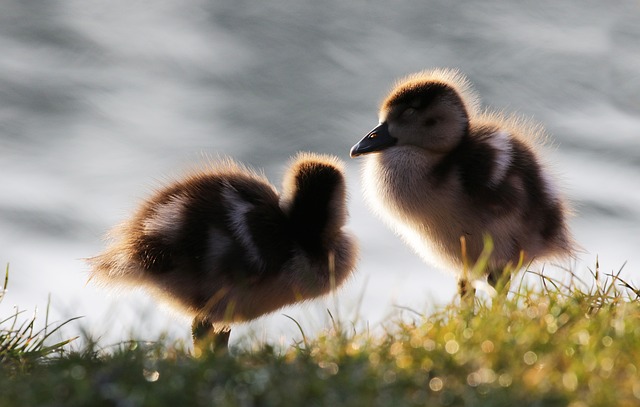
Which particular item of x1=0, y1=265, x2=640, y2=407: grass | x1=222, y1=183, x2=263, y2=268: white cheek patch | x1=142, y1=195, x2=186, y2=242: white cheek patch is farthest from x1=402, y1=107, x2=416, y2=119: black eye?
x1=0, y1=265, x2=640, y2=407: grass

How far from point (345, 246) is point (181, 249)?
92 centimetres

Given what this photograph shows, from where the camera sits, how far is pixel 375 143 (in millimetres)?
5145

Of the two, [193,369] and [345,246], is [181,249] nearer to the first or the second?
[345,246]

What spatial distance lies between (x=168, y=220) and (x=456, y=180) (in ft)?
5.01

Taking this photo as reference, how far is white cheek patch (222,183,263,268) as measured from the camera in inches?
180

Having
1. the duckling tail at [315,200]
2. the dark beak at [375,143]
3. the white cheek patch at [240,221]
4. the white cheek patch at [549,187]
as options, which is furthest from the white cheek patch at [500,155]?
the white cheek patch at [240,221]

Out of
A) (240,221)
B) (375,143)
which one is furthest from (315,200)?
(375,143)

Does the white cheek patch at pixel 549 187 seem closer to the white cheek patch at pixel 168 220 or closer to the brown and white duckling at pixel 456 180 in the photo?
the brown and white duckling at pixel 456 180

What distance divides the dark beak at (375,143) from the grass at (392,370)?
5.56 ft

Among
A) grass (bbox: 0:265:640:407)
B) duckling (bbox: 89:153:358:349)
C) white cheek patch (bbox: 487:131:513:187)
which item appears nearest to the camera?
grass (bbox: 0:265:640:407)

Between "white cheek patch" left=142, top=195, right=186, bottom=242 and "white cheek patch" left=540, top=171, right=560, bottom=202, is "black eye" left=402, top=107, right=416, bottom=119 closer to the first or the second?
"white cheek patch" left=540, top=171, right=560, bottom=202

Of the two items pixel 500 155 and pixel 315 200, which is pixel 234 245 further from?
pixel 500 155

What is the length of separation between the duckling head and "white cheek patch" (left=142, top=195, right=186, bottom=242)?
1050 mm

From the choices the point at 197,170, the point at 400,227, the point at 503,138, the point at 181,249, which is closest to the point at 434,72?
the point at 503,138
